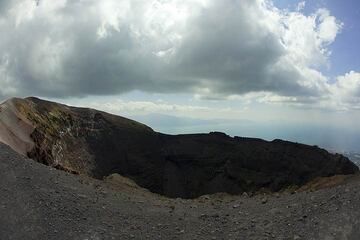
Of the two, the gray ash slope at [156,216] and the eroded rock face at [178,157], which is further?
the eroded rock face at [178,157]

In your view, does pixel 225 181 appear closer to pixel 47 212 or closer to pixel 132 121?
pixel 132 121

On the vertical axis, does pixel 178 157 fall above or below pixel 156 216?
above

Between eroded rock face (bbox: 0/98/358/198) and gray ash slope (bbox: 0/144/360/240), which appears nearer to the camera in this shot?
gray ash slope (bbox: 0/144/360/240)

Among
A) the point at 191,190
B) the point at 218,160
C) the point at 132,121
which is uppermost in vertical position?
the point at 132,121

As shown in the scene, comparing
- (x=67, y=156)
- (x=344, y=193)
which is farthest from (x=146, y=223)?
(x=67, y=156)
